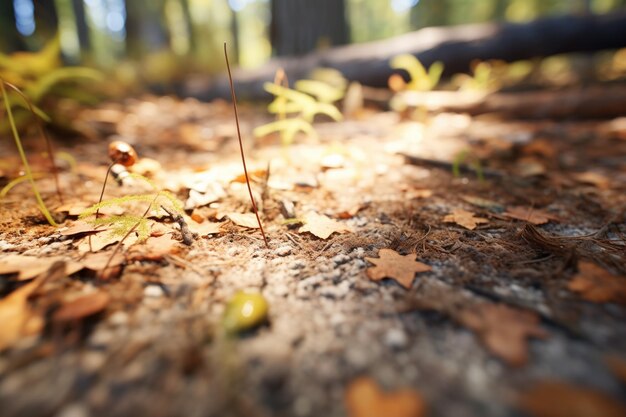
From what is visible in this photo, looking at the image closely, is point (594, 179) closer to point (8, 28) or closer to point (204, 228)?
point (204, 228)

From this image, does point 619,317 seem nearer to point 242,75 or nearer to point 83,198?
point 83,198

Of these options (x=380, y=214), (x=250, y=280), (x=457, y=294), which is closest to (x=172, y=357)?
(x=250, y=280)

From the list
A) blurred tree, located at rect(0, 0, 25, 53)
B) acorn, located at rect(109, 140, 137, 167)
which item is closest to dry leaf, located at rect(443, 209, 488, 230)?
acorn, located at rect(109, 140, 137, 167)

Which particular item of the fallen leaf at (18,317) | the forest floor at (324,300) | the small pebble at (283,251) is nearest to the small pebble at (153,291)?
the forest floor at (324,300)

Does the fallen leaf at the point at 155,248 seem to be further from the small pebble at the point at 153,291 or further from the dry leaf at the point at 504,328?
the dry leaf at the point at 504,328

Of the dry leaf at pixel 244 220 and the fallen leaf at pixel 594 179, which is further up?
the dry leaf at pixel 244 220

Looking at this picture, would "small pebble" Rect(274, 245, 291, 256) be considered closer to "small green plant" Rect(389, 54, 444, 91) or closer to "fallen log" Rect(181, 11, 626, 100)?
"small green plant" Rect(389, 54, 444, 91)

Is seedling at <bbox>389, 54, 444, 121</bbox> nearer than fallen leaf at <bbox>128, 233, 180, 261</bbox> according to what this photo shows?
No
